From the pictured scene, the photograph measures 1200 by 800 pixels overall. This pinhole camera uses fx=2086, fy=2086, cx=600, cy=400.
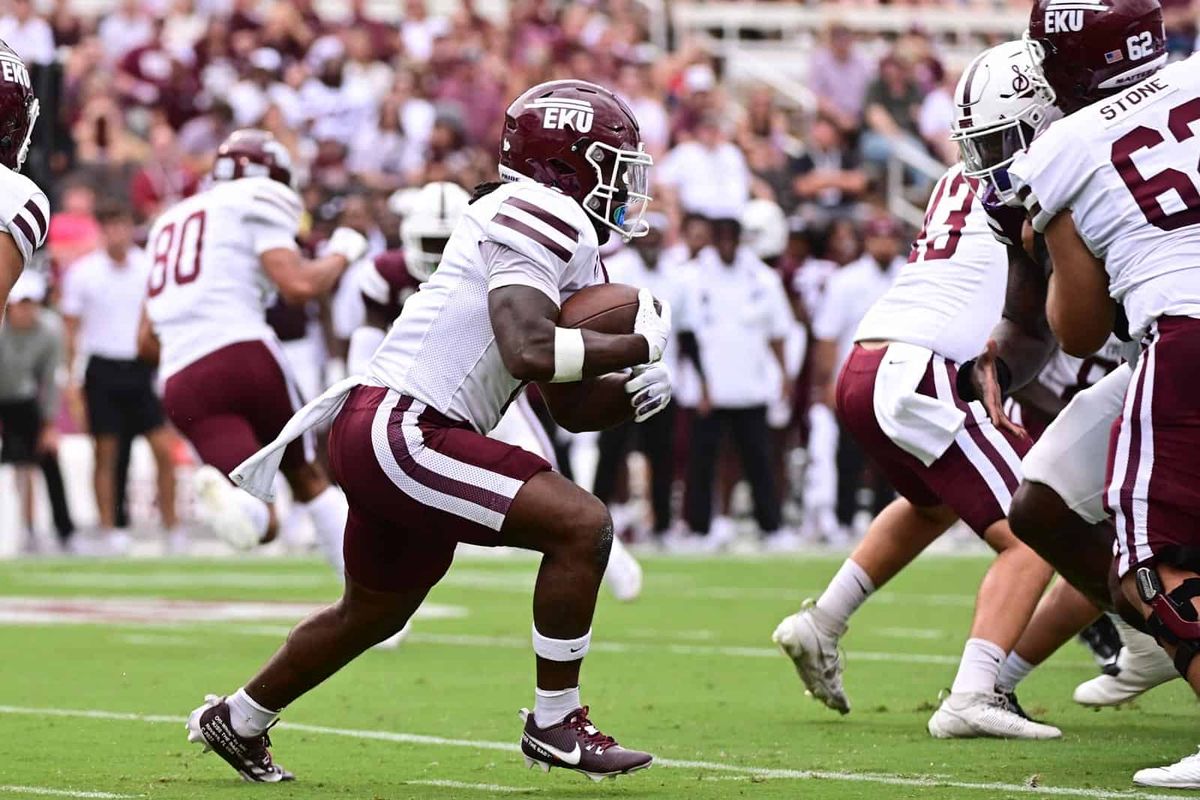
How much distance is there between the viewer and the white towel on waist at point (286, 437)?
4793 mm

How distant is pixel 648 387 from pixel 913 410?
134 centimetres

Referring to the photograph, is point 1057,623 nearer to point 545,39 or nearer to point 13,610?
point 13,610

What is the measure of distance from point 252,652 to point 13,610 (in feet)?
7.56

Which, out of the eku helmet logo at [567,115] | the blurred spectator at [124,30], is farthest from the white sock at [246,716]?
the blurred spectator at [124,30]

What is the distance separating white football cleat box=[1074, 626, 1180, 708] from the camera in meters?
5.89

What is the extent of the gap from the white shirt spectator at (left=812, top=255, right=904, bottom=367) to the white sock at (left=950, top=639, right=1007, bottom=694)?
335 inches

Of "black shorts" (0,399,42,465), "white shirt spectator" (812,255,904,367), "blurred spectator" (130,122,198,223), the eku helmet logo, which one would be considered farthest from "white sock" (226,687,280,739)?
"blurred spectator" (130,122,198,223)

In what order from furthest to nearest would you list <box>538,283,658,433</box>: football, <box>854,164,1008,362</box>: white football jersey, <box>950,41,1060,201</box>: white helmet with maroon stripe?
<box>854,164,1008,362</box>: white football jersey, <box>950,41,1060,201</box>: white helmet with maroon stripe, <box>538,283,658,433</box>: football

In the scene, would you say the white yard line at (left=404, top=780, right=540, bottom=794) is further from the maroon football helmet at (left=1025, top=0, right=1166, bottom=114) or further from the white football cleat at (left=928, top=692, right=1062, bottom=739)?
the maroon football helmet at (left=1025, top=0, right=1166, bottom=114)

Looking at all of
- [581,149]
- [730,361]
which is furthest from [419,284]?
[730,361]

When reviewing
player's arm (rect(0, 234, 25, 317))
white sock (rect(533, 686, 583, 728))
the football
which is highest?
player's arm (rect(0, 234, 25, 317))

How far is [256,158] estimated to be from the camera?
8391mm

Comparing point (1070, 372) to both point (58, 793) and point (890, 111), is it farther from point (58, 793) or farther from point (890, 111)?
point (890, 111)

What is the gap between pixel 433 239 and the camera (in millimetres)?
8164
